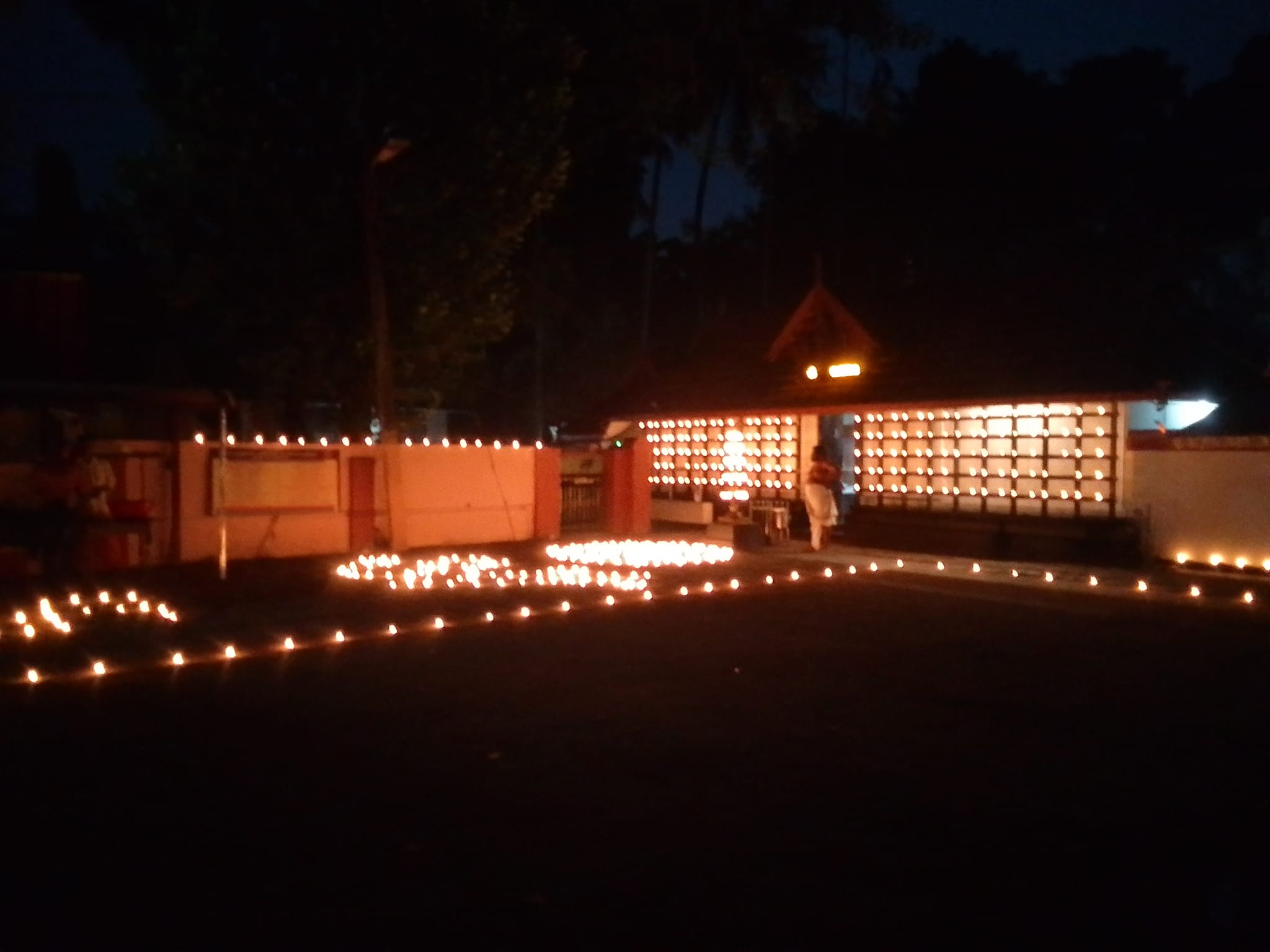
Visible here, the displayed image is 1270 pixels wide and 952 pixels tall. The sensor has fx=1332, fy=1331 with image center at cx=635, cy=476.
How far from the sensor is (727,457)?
27.1m

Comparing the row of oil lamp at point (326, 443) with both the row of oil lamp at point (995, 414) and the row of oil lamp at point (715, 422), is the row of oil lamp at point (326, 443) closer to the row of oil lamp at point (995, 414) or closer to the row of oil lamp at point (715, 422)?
the row of oil lamp at point (715, 422)

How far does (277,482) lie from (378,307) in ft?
11.0

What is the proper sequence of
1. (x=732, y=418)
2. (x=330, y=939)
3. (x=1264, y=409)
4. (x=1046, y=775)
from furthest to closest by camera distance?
(x=732, y=418)
(x=1264, y=409)
(x=1046, y=775)
(x=330, y=939)

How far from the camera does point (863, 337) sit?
77.4 ft

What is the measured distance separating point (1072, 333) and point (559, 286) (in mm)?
13980

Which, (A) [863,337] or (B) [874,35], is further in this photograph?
(B) [874,35]

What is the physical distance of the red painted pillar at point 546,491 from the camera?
75.4 feet

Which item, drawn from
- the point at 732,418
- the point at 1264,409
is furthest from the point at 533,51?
the point at 1264,409

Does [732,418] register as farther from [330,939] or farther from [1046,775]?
[330,939]

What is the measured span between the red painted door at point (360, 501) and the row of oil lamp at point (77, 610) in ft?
17.0

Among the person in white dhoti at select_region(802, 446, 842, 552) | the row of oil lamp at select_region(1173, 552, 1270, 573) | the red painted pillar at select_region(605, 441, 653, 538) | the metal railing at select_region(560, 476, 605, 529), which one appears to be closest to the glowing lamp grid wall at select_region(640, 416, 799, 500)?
the red painted pillar at select_region(605, 441, 653, 538)

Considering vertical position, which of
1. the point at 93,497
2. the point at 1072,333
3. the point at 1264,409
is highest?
the point at 1072,333

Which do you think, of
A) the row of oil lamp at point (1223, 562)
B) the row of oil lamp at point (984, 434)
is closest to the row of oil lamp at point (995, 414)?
the row of oil lamp at point (984, 434)

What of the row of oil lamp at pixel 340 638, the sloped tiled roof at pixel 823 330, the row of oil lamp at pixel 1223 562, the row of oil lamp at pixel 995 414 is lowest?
the row of oil lamp at pixel 340 638
